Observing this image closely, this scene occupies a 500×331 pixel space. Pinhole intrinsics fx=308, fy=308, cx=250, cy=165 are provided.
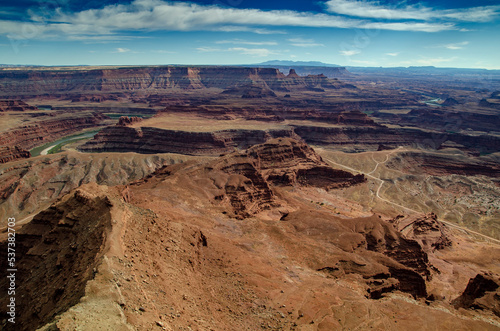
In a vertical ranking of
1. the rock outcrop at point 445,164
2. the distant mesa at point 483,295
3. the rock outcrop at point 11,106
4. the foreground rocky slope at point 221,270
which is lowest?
the rock outcrop at point 445,164

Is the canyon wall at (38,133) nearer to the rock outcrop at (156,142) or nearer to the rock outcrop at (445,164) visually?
the rock outcrop at (156,142)

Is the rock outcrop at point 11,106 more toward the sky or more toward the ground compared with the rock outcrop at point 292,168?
more toward the sky

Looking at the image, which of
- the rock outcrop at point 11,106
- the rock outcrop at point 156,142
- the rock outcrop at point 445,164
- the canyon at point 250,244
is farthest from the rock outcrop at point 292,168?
the rock outcrop at point 11,106

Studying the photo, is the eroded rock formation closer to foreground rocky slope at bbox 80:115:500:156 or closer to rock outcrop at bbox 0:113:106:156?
foreground rocky slope at bbox 80:115:500:156

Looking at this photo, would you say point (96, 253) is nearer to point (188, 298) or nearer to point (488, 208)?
point (188, 298)

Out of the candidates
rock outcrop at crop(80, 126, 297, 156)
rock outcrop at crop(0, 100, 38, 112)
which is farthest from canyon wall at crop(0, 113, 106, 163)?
rock outcrop at crop(0, 100, 38, 112)

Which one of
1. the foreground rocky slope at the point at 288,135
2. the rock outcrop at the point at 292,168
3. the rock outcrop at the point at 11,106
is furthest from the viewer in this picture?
the rock outcrop at the point at 11,106

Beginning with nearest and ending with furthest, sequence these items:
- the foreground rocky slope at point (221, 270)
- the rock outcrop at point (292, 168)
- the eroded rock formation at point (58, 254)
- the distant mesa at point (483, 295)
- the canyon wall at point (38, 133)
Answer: the foreground rocky slope at point (221, 270) < the eroded rock formation at point (58, 254) < the distant mesa at point (483, 295) < the rock outcrop at point (292, 168) < the canyon wall at point (38, 133)

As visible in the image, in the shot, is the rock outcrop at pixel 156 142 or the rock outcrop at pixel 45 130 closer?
the rock outcrop at pixel 156 142

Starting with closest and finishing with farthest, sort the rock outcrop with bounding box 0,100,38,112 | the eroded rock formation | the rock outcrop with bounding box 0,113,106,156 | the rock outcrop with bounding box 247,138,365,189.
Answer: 1. the eroded rock formation
2. the rock outcrop with bounding box 247,138,365,189
3. the rock outcrop with bounding box 0,113,106,156
4. the rock outcrop with bounding box 0,100,38,112
